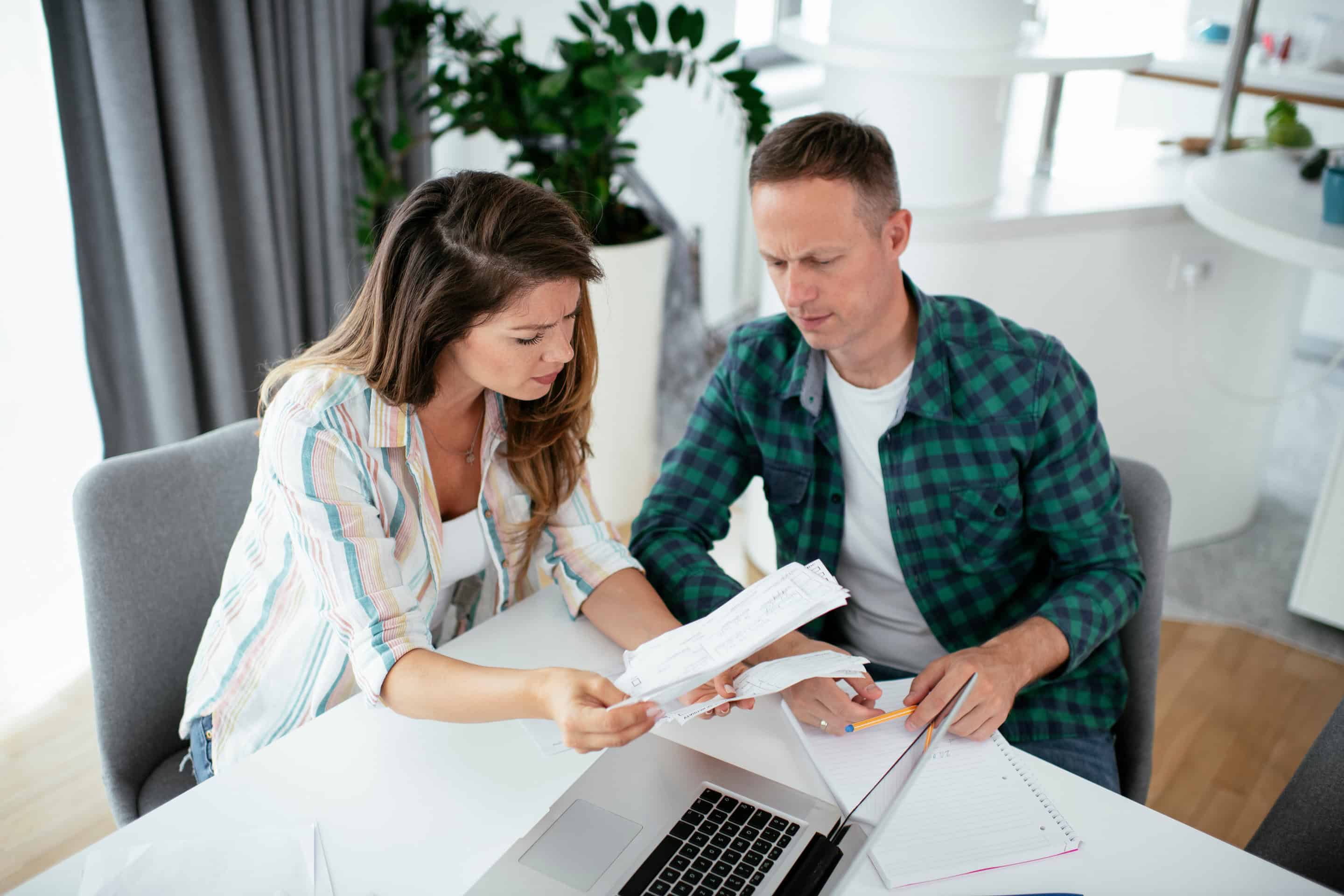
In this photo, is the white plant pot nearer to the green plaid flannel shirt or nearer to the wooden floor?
the green plaid flannel shirt

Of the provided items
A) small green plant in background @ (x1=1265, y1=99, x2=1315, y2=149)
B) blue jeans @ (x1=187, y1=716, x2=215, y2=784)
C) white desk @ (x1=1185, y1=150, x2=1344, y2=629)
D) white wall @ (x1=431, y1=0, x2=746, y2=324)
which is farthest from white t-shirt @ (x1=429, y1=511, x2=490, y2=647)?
small green plant in background @ (x1=1265, y1=99, x2=1315, y2=149)

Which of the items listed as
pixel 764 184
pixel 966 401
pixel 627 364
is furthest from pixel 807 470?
pixel 627 364

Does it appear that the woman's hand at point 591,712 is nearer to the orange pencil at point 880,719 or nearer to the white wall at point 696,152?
the orange pencil at point 880,719

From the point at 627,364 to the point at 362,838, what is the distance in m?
1.75

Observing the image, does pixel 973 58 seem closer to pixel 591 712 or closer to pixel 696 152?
pixel 591 712

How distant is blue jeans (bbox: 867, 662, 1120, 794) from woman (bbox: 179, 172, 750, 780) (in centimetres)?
48

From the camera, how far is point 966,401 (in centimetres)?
140

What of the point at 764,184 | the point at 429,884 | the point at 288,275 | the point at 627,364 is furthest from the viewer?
the point at 627,364

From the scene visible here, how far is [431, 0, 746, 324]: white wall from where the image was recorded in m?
3.10

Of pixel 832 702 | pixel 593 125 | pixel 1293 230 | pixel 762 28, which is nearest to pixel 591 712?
pixel 832 702

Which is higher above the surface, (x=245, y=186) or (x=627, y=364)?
(x=245, y=186)

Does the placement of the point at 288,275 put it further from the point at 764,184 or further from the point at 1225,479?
the point at 1225,479

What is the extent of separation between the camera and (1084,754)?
132 cm

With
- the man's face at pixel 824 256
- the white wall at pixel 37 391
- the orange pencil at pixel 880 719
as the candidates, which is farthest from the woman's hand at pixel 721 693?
the white wall at pixel 37 391
